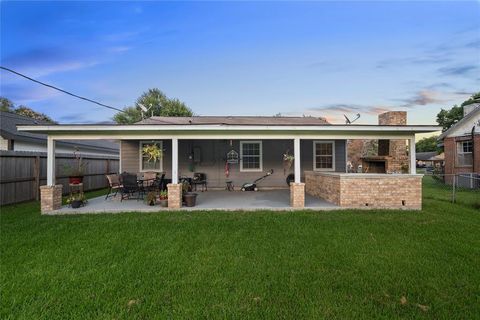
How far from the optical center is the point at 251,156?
12961 millimetres

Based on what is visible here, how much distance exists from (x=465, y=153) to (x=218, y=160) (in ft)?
51.1

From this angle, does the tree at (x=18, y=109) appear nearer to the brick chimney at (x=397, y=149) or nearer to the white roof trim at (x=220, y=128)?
the white roof trim at (x=220, y=128)

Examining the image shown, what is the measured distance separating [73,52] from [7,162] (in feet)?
18.9

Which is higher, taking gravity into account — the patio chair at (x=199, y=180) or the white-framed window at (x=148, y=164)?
the white-framed window at (x=148, y=164)

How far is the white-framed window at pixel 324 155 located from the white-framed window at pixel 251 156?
8.59 feet

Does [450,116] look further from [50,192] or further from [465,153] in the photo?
[50,192]

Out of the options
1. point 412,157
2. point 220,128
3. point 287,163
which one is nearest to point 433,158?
point 287,163

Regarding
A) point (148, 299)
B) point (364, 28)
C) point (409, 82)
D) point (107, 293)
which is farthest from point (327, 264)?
point (409, 82)

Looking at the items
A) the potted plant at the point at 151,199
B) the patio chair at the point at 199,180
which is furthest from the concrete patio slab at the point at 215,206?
the patio chair at the point at 199,180

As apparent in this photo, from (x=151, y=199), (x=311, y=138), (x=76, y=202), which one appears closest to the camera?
(x=76, y=202)

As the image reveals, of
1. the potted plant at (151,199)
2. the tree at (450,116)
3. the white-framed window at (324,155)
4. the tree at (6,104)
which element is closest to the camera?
the potted plant at (151,199)

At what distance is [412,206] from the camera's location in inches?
320

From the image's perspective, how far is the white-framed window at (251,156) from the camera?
12.9 meters

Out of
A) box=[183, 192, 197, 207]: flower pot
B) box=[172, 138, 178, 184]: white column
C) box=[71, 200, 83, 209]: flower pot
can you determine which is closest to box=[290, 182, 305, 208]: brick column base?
box=[183, 192, 197, 207]: flower pot
